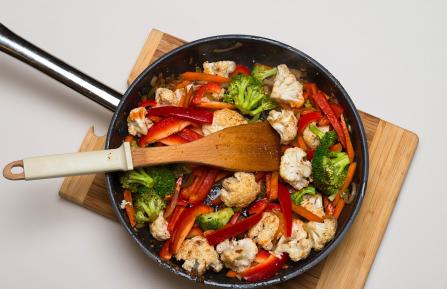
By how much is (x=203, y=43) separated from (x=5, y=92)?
4.00 ft

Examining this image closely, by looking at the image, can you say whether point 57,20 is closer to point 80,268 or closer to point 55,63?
point 55,63

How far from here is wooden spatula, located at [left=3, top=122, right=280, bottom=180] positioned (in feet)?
8.07

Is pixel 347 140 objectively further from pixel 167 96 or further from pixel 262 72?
pixel 167 96

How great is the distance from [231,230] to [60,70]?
3.70ft

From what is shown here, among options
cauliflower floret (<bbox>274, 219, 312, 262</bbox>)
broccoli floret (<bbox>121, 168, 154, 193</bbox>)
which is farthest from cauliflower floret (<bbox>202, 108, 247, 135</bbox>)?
cauliflower floret (<bbox>274, 219, 312, 262</bbox>)

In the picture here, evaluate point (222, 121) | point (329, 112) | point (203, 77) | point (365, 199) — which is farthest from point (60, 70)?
point (365, 199)

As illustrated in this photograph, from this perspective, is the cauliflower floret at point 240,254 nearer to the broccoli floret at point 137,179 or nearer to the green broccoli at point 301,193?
the green broccoli at point 301,193

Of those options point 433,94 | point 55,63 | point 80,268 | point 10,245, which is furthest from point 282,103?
point 10,245

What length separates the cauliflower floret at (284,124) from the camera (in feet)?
9.34

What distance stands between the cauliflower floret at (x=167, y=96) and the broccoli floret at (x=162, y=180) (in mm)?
343

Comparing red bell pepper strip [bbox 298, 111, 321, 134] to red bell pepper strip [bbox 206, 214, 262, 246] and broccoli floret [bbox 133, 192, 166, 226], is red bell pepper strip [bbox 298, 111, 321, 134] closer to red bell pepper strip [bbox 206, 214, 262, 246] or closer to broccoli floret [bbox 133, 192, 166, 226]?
red bell pepper strip [bbox 206, 214, 262, 246]

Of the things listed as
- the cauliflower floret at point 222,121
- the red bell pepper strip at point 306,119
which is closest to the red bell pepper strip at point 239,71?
the cauliflower floret at point 222,121

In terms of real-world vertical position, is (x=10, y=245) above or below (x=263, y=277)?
below

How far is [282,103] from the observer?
9.84 feet
